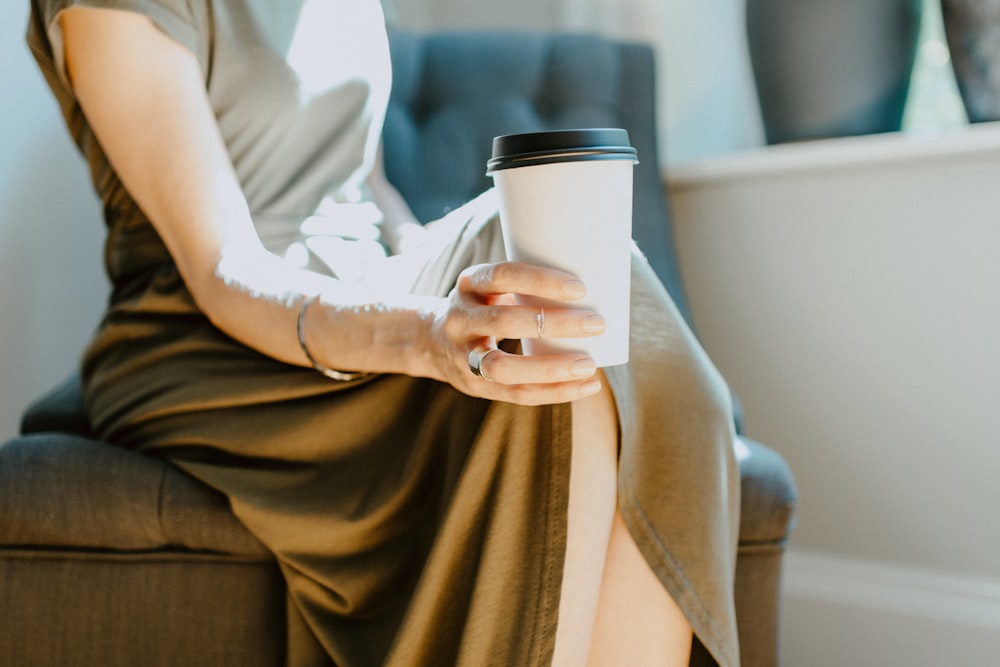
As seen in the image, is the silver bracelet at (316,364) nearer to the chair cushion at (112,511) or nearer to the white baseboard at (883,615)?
the chair cushion at (112,511)

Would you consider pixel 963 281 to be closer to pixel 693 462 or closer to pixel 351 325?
pixel 693 462

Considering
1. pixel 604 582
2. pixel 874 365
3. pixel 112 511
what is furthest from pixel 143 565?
pixel 874 365

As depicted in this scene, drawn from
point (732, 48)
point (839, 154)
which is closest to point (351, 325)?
point (839, 154)

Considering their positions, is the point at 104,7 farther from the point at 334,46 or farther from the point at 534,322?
the point at 534,322

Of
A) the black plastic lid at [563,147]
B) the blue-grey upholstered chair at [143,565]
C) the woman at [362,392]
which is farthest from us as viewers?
the blue-grey upholstered chair at [143,565]

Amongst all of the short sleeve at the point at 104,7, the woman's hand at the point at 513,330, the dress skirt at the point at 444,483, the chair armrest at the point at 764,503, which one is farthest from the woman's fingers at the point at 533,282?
the short sleeve at the point at 104,7

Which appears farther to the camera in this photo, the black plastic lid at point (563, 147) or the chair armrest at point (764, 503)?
the chair armrest at point (764, 503)

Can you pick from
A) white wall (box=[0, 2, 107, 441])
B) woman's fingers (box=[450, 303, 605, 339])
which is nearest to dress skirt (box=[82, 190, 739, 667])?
woman's fingers (box=[450, 303, 605, 339])

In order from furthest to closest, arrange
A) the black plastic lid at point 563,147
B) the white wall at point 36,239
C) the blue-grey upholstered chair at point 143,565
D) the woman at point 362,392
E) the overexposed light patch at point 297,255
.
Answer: the white wall at point 36,239
the overexposed light patch at point 297,255
the blue-grey upholstered chair at point 143,565
the woman at point 362,392
the black plastic lid at point 563,147

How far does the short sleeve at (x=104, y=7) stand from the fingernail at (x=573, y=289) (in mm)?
552

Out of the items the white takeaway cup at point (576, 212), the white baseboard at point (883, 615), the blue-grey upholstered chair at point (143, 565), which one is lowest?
the white baseboard at point (883, 615)

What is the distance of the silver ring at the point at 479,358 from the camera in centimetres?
64

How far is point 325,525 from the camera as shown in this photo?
2.65 ft

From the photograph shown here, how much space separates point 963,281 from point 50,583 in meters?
1.18
